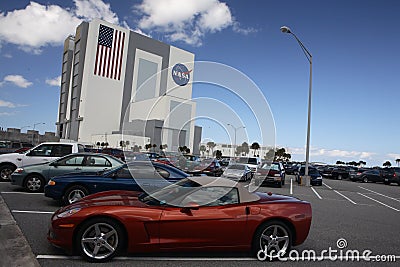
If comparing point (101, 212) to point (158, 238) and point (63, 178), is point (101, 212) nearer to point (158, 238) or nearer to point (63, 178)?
point (158, 238)

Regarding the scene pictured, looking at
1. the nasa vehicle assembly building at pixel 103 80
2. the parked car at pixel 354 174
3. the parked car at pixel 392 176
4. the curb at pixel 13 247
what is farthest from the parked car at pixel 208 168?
the nasa vehicle assembly building at pixel 103 80

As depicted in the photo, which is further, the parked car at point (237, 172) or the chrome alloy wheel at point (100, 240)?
the parked car at point (237, 172)

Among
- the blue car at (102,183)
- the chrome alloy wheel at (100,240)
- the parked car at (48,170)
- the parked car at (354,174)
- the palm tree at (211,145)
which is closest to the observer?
the chrome alloy wheel at (100,240)

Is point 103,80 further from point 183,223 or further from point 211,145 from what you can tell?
point 183,223

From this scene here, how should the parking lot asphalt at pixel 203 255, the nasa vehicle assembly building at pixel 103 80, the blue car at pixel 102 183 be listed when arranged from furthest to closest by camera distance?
the nasa vehicle assembly building at pixel 103 80 < the blue car at pixel 102 183 < the parking lot asphalt at pixel 203 255

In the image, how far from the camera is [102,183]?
7988mm

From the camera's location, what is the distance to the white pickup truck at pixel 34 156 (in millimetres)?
11953

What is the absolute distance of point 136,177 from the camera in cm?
806

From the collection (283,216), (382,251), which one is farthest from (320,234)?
(283,216)

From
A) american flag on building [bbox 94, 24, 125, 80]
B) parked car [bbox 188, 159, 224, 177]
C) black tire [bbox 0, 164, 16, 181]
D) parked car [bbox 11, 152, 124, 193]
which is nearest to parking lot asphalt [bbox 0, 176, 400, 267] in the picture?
parked car [bbox 11, 152, 124, 193]

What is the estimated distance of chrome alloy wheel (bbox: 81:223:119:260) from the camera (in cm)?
444

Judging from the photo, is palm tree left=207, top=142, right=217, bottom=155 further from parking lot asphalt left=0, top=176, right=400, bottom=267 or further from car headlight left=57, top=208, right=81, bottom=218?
car headlight left=57, top=208, right=81, bottom=218

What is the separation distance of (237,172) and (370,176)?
21.1 m

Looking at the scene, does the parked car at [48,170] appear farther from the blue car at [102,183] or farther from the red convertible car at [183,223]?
the red convertible car at [183,223]
